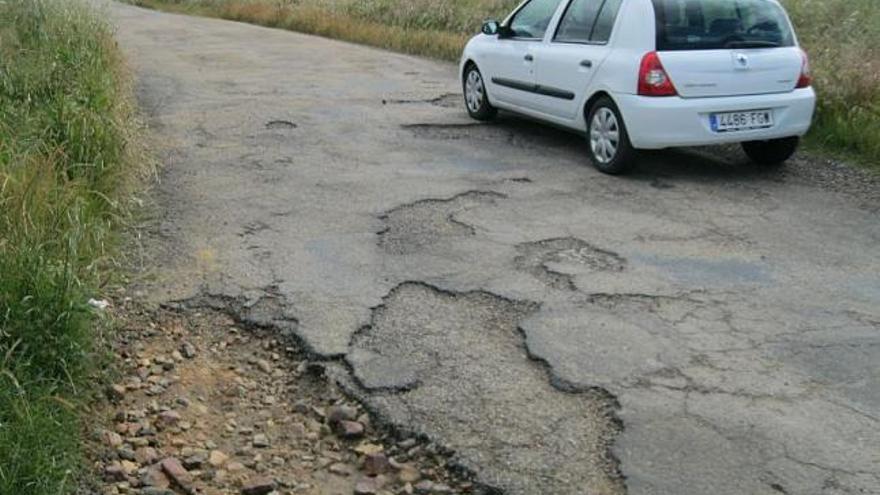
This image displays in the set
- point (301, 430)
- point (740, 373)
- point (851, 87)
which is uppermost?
point (851, 87)

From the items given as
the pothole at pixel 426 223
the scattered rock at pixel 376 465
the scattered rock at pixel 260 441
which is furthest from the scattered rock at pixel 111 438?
the pothole at pixel 426 223

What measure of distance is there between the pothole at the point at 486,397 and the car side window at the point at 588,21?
12.5 ft

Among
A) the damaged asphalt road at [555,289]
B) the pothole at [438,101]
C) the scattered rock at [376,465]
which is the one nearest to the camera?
the scattered rock at [376,465]

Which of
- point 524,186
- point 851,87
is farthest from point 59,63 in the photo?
point 851,87

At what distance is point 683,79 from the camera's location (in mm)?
7773

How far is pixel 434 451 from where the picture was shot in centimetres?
400

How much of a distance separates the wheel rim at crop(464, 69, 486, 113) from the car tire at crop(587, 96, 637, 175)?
2247 millimetres

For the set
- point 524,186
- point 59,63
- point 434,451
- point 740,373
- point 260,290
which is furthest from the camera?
point 59,63

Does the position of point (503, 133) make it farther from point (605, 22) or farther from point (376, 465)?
point (376, 465)

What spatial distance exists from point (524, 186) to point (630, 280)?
228 centimetres

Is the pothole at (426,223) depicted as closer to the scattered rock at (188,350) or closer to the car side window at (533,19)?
the scattered rock at (188,350)

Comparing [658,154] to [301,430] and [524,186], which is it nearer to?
[524,186]

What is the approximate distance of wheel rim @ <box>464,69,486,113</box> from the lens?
417 inches

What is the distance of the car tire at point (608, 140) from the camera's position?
26.5 feet
